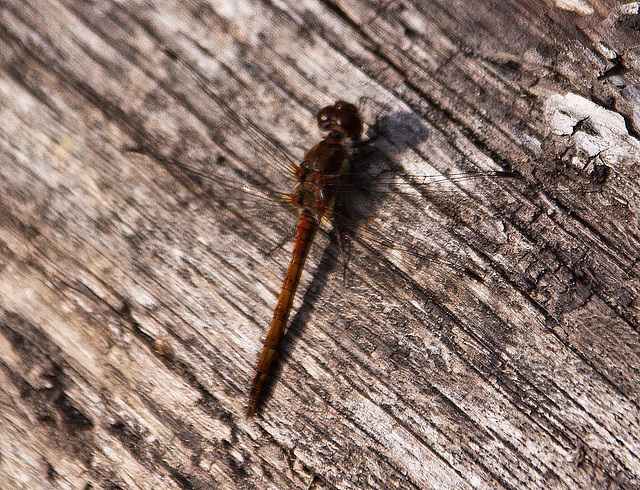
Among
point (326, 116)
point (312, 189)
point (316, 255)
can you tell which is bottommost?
point (316, 255)

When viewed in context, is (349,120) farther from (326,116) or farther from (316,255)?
(316,255)

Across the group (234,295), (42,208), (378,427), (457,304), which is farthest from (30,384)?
(457,304)

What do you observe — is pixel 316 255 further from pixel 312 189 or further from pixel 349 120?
pixel 349 120

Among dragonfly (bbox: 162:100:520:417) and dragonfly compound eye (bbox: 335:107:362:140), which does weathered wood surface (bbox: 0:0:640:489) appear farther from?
dragonfly compound eye (bbox: 335:107:362:140)

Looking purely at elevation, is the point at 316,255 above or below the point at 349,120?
below

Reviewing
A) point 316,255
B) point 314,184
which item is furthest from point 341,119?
point 316,255

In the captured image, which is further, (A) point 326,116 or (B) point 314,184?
(B) point 314,184

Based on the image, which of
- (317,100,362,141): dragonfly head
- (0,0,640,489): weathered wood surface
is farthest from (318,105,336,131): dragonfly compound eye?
(0,0,640,489): weathered wood surface
